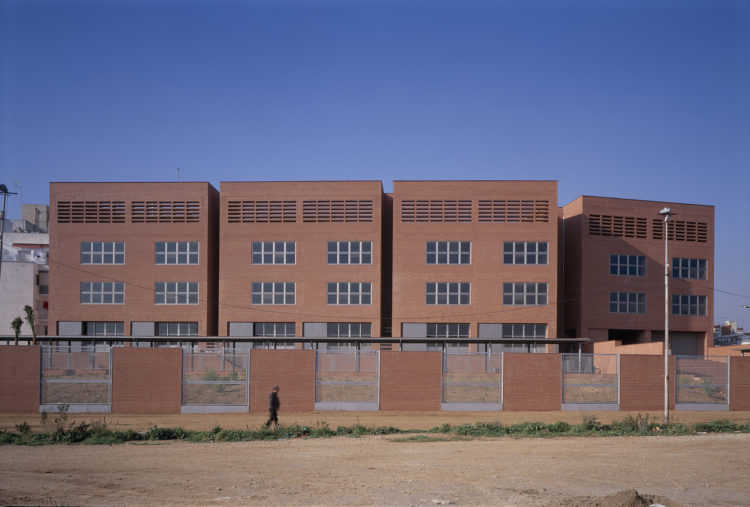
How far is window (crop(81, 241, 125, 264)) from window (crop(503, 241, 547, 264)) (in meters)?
29.8

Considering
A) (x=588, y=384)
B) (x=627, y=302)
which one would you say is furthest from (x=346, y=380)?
(x=627, y=302)

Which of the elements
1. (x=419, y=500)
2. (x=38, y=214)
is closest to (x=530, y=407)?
(x=419, y=500)

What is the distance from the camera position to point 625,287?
2156 inches

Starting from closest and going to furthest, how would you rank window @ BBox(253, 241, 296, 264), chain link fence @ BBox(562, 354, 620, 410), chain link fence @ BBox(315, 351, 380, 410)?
chain link fence @ BBox(315, 351, 380, 410) → chain link fence @ BBox(562, 354, 620, 410) → window @ BBox(253, 241, 296, 264)

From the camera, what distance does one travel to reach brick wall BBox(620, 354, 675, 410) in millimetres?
30125

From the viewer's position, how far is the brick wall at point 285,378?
91.5 ft

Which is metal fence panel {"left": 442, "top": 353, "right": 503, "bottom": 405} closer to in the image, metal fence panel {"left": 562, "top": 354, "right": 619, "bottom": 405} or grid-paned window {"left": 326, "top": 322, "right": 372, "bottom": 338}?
metal fence panel {"left": 562, "top": 354, "right": 619, "bottom": 405}

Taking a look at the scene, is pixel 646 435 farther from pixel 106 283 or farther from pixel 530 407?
pixel 106 283

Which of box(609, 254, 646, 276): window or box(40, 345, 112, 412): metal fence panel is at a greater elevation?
box(609, 254, 646, 276): window

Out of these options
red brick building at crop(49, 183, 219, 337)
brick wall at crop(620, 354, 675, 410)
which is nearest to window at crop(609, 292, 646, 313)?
brick wall at crop(620, 354, 675, 410)

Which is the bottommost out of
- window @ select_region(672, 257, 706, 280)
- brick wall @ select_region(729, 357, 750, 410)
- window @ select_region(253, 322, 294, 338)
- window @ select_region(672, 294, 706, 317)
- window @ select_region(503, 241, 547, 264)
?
brick wall @ select_region(729, 357, 750, 410)

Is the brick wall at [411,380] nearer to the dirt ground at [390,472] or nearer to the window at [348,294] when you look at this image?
the dirt ground at [390,472]

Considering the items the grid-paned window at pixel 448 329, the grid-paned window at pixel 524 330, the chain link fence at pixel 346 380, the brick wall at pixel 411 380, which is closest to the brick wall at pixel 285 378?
the chain link fence at pixel 346 380

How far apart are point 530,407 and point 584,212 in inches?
1146
